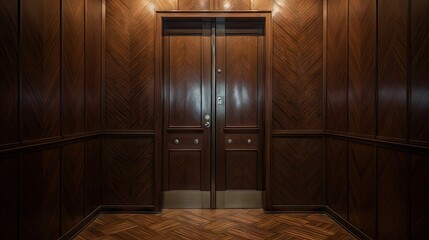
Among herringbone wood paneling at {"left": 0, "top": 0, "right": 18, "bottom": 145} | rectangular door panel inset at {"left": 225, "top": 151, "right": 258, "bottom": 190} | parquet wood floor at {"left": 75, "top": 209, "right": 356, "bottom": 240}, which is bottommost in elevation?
parquet wood floor at {"left": 75, "top": 209, "right": 356, "bottom": 240}

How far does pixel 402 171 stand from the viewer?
2.31 metres

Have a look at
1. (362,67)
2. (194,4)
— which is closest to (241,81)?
A: (194,4)

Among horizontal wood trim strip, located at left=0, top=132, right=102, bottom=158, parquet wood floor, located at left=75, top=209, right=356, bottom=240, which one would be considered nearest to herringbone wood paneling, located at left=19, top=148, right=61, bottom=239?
horizontal wood trim strip, located at left=0, top=132, right=102, bottom=158

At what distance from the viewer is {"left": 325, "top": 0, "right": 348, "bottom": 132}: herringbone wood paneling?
3254 mm

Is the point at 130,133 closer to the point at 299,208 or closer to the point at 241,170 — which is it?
the point at 241,170

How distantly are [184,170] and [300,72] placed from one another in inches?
70.3

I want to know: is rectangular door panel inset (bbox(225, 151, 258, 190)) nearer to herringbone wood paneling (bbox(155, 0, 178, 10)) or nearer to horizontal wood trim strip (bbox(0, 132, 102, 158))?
Result: horizontal wood trim strip (bbox(0, 132, 102, 158))

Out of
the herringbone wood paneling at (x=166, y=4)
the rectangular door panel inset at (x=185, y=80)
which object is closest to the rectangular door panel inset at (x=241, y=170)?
the rectangular door panel inset at (x=185, y=80)

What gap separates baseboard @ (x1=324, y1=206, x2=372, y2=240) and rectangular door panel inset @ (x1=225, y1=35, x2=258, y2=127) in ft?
4.17

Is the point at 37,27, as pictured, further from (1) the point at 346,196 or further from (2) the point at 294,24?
(1) the point at 346,196

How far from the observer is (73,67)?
2.96 meters

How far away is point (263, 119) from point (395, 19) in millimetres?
1826

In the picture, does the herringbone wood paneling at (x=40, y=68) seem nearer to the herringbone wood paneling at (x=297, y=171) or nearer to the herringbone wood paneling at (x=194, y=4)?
the herringbone wood paneling at (x=194, y=4)

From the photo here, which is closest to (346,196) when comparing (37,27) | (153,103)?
(153,103)
